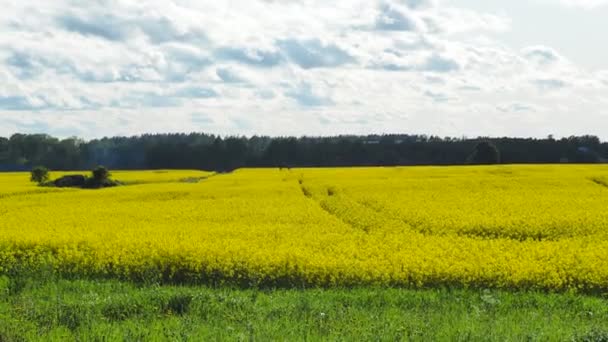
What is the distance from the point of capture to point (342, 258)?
1475 cm

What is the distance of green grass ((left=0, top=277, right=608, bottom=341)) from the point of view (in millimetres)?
8586

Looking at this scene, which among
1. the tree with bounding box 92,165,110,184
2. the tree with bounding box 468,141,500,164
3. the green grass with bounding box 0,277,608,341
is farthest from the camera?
the tree with bounding box 468,141,500,164

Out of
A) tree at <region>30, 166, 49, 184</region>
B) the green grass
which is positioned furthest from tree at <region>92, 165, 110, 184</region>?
the green grass

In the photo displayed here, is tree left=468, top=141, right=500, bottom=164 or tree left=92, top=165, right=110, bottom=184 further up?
tree left=468, top=141, right=500, bottom=164

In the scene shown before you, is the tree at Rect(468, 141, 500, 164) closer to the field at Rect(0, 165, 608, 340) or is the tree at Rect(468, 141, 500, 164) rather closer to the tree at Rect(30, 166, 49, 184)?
the tree at Rect(30, 166, 49, 184)

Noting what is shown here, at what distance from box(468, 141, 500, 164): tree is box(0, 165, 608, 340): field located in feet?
210

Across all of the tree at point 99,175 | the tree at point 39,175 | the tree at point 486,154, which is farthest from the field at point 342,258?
the tree at point 486,154

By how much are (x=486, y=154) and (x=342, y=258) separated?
80.1 meters

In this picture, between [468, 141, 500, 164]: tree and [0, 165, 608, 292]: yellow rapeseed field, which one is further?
[468, 141, 500, 164]: tree

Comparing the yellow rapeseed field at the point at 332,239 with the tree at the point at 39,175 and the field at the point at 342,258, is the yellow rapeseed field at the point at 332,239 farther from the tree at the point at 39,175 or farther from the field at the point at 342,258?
the tree at the point at 39,175

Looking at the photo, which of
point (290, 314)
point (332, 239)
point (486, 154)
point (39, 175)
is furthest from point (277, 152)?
point (290, 314)

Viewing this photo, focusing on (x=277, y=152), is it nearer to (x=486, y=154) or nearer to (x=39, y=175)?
(x=486, y=154)

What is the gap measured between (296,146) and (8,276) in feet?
347

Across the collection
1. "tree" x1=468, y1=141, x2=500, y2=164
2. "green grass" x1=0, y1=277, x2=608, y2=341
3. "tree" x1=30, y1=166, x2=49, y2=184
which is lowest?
"green grass" x1=0, y1=277, x2=608, y2=341
